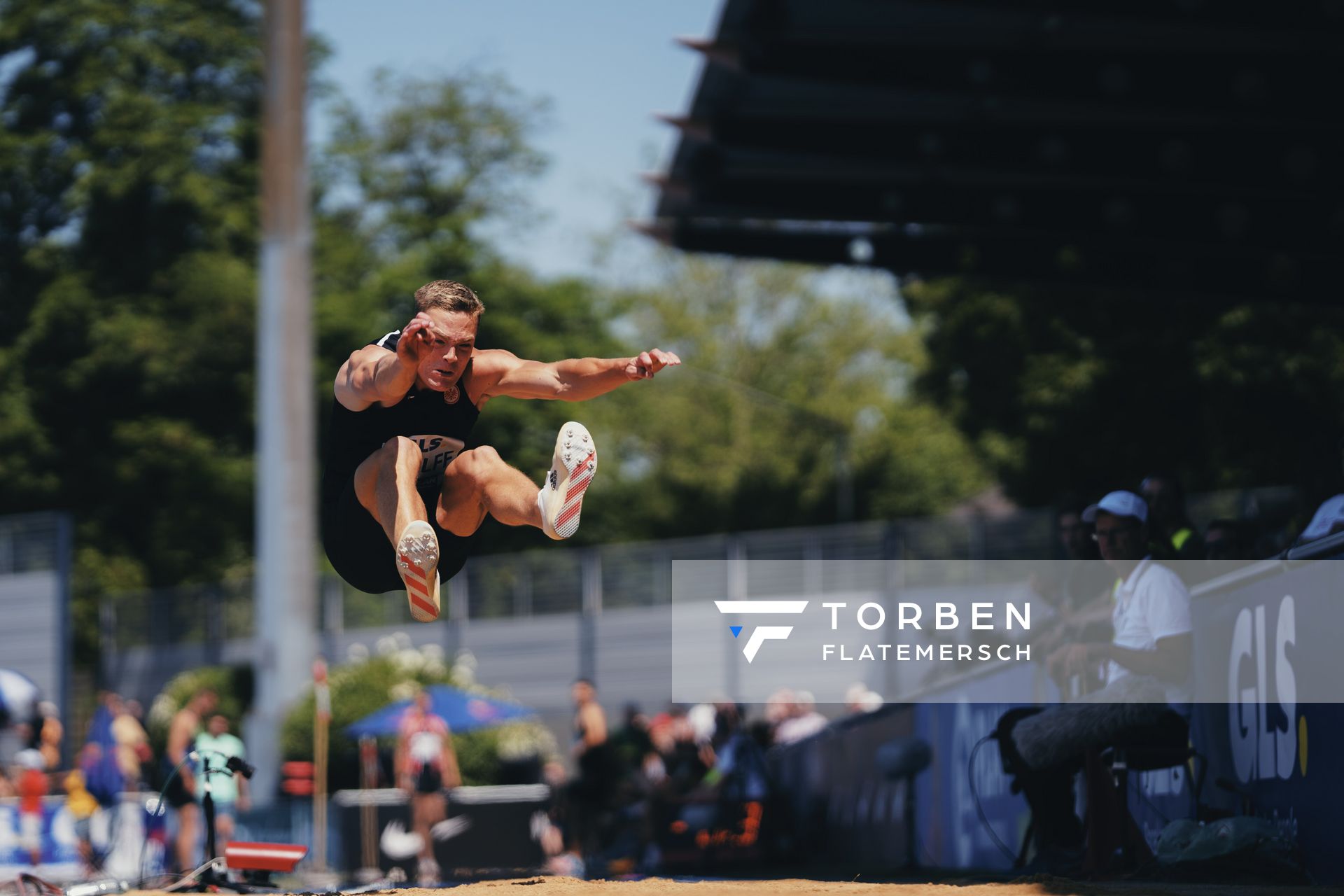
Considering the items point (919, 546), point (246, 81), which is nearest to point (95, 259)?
point (246, 81)

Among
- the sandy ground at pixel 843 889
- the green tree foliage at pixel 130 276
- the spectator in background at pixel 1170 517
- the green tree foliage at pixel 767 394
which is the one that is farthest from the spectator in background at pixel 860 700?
the green tree foliage at pixel 767 394

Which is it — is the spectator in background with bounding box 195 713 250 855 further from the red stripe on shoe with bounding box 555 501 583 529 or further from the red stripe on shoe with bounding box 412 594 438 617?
the red stripe on shoe with bounding box 555 501 583 529

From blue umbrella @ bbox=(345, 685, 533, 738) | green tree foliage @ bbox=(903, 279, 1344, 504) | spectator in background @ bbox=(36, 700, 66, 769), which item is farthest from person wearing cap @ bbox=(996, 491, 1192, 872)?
green tree foliage @ bbox=(903, 279, 1344, 504)

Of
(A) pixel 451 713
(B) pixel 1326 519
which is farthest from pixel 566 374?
(A) pixel 451 713

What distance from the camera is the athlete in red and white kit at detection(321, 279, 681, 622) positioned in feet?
25.7

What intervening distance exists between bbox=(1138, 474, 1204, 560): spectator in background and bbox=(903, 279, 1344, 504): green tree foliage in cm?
1380

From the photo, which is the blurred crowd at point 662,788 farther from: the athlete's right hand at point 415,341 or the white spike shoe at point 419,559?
the athlete's right hand at point 415,341

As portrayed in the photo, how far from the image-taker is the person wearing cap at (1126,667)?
798 cm

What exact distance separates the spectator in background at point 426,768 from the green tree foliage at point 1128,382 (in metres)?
11.1

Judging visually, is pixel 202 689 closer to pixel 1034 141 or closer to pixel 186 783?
pixel 186 783

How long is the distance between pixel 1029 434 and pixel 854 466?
26482mm

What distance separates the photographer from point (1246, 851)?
302 inches

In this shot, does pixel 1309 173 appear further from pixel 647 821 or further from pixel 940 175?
pixel 647 821

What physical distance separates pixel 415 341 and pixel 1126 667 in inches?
143
